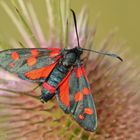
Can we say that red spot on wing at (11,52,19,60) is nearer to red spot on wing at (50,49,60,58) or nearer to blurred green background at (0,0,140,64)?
red spot on wing at (50,49,60,58)

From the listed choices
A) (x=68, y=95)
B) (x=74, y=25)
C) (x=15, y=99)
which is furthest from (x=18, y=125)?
(x=74, y=25)

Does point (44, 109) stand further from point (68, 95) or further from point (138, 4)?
point (138, 4)

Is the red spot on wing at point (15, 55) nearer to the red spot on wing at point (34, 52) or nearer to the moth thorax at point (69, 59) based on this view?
the red spot on wing at point (34, 52)

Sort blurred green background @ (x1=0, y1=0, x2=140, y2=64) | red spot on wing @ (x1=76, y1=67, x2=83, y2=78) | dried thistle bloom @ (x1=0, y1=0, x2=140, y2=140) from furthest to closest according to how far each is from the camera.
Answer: blurred green background @ (x1=0, y1=0, x2=140, y2=64)
dried thistle bloom @ (x1=0, y1=0, x2=140, y2=140)
red spot on wing @ (x1=76, y1=67, x2=83, y2=78)

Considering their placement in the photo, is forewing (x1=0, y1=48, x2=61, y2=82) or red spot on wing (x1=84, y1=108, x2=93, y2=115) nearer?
red spot on wing (x1=84, y1=108, x2=93, y2=115)

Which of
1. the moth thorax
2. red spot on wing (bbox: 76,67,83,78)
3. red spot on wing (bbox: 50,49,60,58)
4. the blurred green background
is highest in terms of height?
the blurred green background

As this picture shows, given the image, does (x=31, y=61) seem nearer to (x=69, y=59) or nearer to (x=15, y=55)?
(x=15, y=55)

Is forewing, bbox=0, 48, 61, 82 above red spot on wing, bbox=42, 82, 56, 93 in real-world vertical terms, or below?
above

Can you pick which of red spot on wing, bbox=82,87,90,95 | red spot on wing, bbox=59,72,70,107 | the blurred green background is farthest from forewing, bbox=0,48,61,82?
the blurred green background

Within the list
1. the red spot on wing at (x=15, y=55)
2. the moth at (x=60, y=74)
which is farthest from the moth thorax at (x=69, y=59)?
the red spot on wing at (x=15, y=55)
